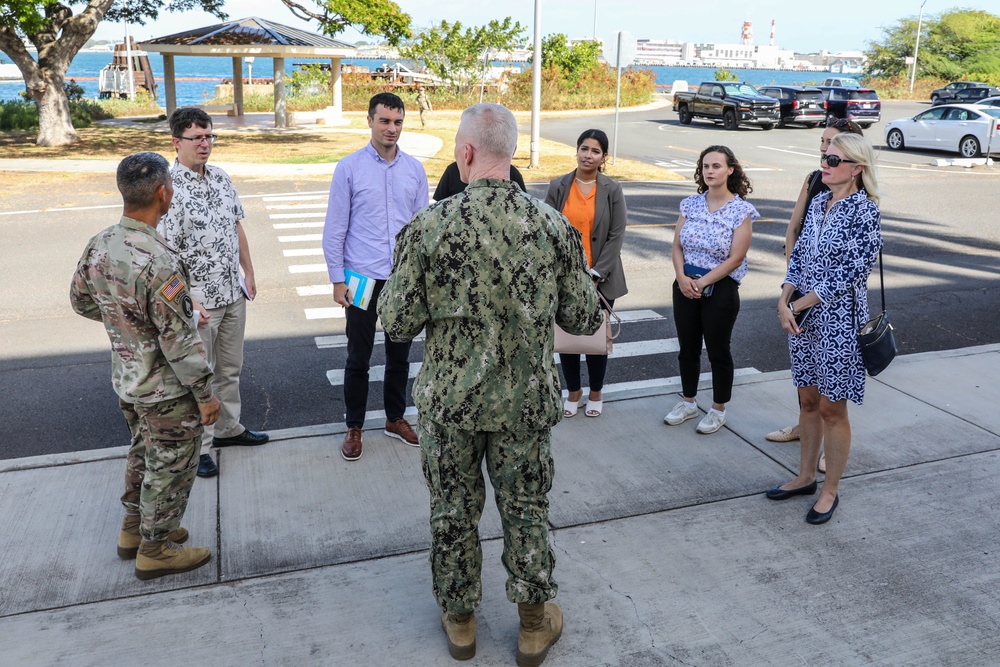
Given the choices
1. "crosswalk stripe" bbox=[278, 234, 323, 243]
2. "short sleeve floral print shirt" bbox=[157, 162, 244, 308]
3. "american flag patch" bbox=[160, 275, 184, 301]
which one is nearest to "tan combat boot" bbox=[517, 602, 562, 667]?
"american flag patch" bbox=[160, 275, 184, 301]

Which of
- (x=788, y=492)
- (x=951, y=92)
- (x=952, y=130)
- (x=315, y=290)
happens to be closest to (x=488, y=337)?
(x=788, y=492)

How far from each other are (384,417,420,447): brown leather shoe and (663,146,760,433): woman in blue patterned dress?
6.08 feet

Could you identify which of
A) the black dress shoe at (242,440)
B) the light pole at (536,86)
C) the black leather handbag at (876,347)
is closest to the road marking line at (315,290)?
the black dress shoe at (242,440)

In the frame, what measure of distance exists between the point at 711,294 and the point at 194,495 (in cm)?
327

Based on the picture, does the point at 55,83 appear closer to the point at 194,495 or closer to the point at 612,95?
the point at 194,495

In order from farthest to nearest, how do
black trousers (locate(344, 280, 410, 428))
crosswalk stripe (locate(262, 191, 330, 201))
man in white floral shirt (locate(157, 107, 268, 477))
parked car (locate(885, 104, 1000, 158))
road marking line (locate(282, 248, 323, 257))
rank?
parked car (locate(885, 104, 1000, 158)) < crosswalk stripe (locate(262, 191, 330, 201)) < road marking line (locate(282, 248, 323, 257)) < black trousers (locate(344, 280, 410, 428)) < man in white floral shirt (locate(157, 107, 268, 477))

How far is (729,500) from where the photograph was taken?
15.6 feet

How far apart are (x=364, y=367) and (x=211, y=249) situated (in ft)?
3.66

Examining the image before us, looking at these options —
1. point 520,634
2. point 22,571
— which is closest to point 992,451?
point 520,634

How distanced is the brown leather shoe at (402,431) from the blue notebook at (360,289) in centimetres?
84

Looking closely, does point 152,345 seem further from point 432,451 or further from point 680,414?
point 680,414

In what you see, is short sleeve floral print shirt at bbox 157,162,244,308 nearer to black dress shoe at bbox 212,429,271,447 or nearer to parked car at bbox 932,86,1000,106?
black dress shoe at bbox 212,429,271,447

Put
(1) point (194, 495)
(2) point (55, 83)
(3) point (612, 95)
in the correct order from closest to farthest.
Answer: (1) point (194, 495) → (2) point (55, 83) → (3) point (612, 95)

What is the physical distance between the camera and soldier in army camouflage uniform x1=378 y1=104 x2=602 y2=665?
117 inches
